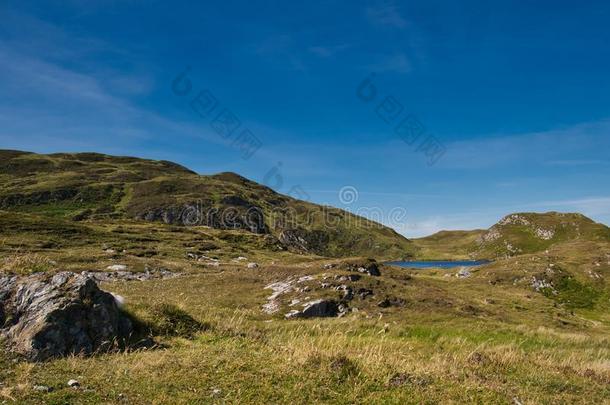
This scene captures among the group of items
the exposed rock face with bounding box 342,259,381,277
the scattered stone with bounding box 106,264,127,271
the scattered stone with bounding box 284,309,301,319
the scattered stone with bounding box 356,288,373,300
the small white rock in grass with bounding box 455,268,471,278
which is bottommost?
the scattered stone with bounding box 284,309,301,319

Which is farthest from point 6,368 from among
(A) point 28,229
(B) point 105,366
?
(A) point 28,229

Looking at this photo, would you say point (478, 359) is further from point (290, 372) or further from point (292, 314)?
point (292, 314)

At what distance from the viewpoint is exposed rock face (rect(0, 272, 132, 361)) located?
1265 cm

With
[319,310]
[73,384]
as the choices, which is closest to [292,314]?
[319,310]

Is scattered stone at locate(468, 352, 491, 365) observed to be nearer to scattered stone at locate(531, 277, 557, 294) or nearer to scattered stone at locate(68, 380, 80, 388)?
scattered stone at locate(68, 380, 80, 388)

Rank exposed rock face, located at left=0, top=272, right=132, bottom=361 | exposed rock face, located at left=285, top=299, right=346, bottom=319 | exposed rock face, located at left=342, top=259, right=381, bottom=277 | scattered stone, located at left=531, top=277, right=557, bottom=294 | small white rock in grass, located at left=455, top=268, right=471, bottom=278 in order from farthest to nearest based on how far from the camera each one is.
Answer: small white rock in grass, located at left=455, top=268, right=471, bottom=278 → scattered stone, located at left=531, top=277, right=557, bottom=294 → exposed rock face, located at left=342, top=259, right=381, bottom=277 → exposed rock face, located at left=285, top=299, right=346, bottom=319 → exposed rock face, located at left=0, top=272, right=132, bottom=361

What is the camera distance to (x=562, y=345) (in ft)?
80.5

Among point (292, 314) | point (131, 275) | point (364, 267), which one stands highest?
point (364, 267)

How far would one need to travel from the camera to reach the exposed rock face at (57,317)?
12648mm

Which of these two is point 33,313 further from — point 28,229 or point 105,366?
point 28,229

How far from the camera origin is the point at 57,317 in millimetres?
13273

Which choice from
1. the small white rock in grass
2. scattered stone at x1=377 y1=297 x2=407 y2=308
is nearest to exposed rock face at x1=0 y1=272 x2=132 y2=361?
scattered stone at x1=377 y1=297 x2=407 y2=308

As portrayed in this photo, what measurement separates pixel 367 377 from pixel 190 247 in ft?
312

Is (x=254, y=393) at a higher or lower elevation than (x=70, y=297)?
lower
